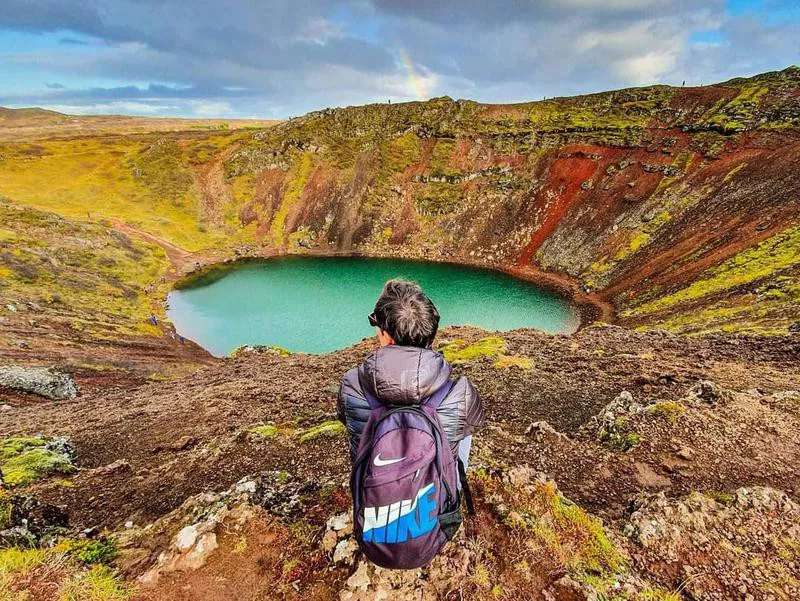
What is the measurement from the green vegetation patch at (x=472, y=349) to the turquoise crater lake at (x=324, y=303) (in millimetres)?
16143

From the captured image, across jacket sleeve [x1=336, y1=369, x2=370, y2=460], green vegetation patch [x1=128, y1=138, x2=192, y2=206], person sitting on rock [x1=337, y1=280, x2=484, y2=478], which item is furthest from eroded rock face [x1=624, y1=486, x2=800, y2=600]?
green vegetation patch [x1=128, y1=138, x2=192, y2=206]

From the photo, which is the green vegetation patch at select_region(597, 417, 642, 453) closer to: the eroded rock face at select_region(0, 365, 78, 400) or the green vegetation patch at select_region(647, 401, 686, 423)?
the green vegetation patch at select_region(647, 401, 686, 423)

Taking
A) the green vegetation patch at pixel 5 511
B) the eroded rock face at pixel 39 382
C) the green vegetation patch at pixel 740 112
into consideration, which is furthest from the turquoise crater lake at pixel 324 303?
the green vegetation patch at pixel 740 112

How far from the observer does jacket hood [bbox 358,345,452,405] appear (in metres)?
3.33

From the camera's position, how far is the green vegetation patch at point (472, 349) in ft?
67.8

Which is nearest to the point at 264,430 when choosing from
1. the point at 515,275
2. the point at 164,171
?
the point at 515,275

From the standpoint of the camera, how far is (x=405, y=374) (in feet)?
11.0

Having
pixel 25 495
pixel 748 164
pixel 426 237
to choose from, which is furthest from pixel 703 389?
pixel 426 237

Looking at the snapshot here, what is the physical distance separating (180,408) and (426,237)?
63.4 meters

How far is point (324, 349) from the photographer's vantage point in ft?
122

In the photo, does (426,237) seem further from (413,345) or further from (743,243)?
(413,345)

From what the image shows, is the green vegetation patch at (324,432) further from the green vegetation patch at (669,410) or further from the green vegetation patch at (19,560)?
the green vegetation patch at (669,410)

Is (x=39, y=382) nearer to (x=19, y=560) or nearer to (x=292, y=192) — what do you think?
(x=19, y=560)

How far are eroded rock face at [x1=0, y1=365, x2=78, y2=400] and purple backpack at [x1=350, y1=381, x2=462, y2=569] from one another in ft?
80.3
